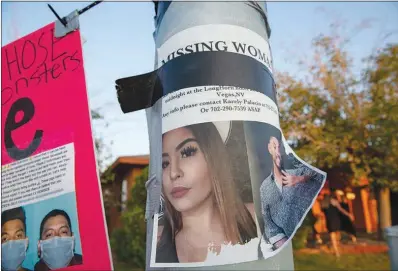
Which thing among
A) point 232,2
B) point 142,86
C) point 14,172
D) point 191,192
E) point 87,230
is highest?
point 232,2

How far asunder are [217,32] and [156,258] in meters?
1.48

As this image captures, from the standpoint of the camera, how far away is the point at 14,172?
10.7ft

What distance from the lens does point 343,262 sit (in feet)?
27.8

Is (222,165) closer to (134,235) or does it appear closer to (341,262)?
(341,262)

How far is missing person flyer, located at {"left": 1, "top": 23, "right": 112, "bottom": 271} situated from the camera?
2885mm

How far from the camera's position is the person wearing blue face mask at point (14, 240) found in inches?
121

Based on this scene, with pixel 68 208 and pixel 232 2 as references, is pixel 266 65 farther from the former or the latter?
pixel 68 208

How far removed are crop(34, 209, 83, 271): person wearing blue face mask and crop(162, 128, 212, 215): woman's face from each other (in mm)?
944

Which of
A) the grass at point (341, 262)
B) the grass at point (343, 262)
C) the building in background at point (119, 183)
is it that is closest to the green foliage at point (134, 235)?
the grass at point (341, 262)

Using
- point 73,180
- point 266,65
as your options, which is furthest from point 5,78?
point 266,65

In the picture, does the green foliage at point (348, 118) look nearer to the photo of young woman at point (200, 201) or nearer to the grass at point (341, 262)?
the grass at point (341, 262)

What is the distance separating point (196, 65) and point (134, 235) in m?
7.73

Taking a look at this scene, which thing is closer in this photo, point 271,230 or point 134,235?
point 271,230

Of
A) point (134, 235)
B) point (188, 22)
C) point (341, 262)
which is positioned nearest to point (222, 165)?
point (188, 22)
